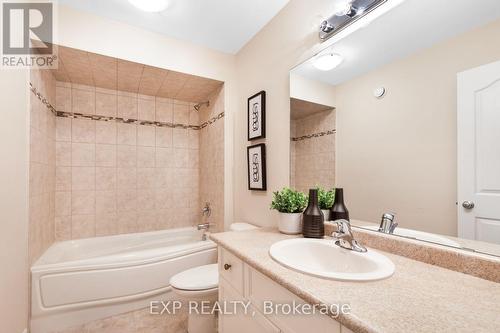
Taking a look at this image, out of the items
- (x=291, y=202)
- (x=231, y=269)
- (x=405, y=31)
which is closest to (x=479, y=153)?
(x=405, y=31)

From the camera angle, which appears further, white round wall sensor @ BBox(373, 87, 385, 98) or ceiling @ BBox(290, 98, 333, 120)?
ceiling @ BBox(290, 98, 333, 120)

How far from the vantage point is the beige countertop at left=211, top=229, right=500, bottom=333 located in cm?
52

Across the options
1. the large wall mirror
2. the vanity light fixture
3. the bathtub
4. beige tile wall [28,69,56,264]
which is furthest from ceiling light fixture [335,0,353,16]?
beige tile wall [28,69,56,264]

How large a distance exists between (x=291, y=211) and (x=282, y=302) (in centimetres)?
62

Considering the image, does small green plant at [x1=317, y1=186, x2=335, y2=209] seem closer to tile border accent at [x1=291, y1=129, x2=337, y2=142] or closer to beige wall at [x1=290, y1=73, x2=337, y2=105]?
tile border accent at [x1=291, y1=129, x2=337, y2=142]

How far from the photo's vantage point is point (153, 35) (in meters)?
2.04

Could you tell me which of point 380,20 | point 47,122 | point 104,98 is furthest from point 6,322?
point 380,20

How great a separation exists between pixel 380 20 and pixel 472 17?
37 cm

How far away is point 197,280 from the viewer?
1546 millimetres

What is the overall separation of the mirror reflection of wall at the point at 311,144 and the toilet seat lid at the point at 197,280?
2.82 ft

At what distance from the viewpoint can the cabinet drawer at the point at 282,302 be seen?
0.66 m

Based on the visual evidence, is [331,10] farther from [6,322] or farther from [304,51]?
[6,322]

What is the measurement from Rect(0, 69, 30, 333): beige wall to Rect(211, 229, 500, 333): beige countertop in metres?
1.52

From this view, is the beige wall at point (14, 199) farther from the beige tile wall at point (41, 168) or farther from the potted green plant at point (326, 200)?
the potted green plant at point (326, 200)
